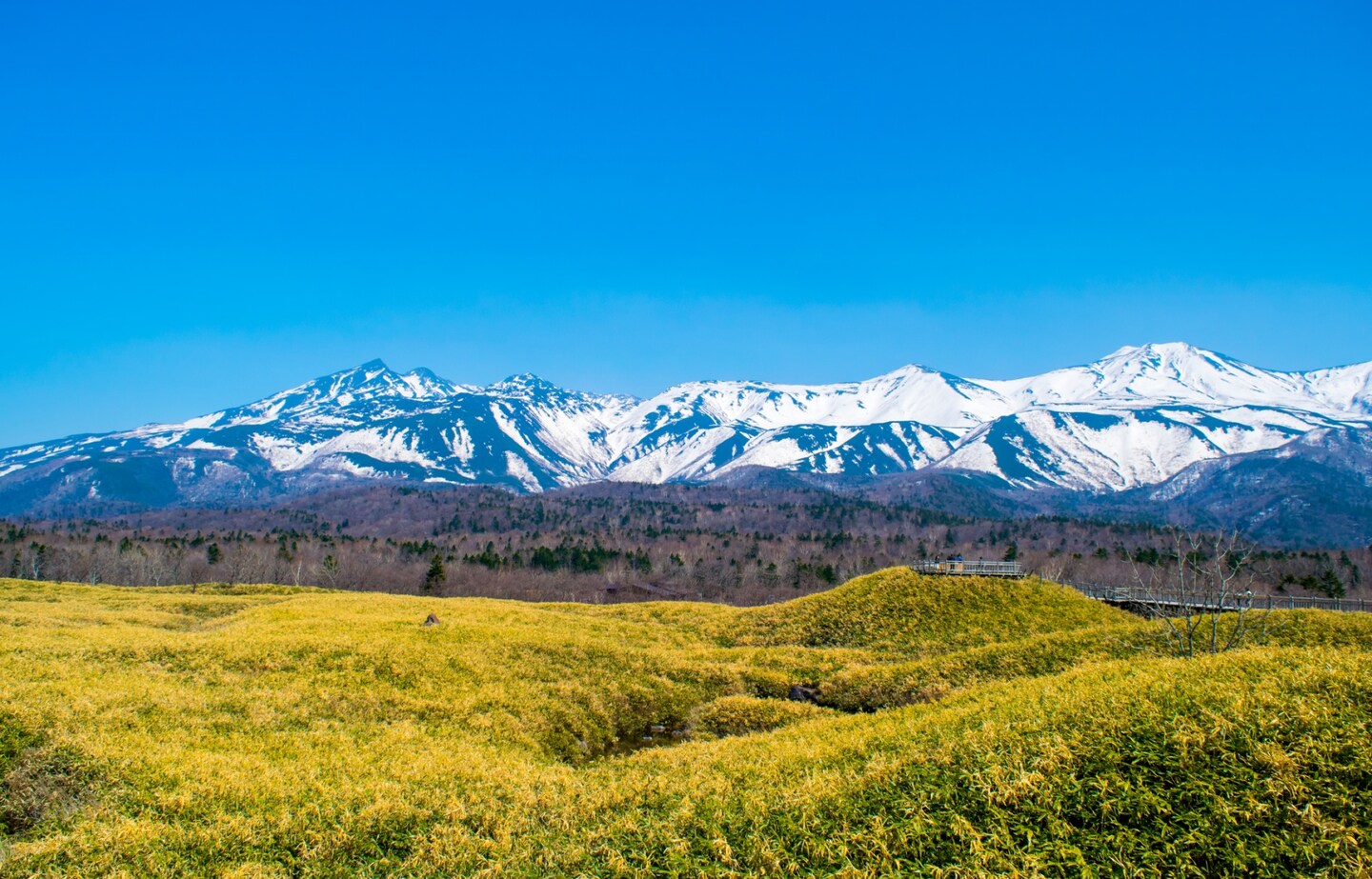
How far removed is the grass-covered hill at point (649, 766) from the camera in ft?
41.8

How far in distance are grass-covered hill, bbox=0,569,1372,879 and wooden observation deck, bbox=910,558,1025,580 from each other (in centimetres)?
2095

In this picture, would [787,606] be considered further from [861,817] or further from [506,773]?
[861,817]

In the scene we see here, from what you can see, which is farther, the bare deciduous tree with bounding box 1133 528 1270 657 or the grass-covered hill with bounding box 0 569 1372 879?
the bare deciduous tree with bounding box 1133 528 1270 657

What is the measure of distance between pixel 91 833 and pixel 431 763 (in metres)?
8.63

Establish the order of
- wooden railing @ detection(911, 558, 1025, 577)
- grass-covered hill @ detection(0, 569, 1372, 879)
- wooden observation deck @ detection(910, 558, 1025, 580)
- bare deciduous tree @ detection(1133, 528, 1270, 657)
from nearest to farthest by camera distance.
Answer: grass-covered hill @ detection(0, 569, 1372, 879) → bare deciduous tree @ detection(1133, 528, 1270, 657) → wooden observation deck @ detection(910, 558, 1025, 580) → wooden railing @ detection(911, 558, 1025, 577)

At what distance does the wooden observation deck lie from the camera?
58.6 m

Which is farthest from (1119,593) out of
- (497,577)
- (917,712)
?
(497,577)

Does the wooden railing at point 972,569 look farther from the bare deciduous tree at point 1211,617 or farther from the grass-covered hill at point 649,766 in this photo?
the grass-covered hill at point 649,766

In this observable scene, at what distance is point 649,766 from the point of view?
78.5ft

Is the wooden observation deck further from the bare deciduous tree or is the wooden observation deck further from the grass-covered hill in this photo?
the grass-covered hill

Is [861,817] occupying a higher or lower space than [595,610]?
higher

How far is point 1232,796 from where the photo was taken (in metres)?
12.8

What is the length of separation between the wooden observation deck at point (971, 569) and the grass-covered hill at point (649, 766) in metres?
21.0

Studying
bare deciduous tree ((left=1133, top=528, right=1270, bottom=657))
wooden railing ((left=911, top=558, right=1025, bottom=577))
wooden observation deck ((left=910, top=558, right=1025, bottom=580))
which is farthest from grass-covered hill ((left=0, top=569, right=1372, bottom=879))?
wooden railing ((left=911, top=558, right=1025, bottom=577))
